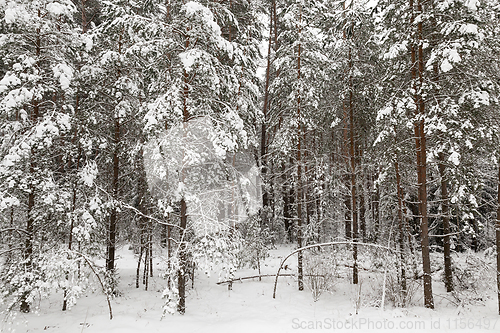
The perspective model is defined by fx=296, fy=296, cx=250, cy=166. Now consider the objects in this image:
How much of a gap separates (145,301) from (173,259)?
451 cm

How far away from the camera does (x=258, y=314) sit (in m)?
9.80

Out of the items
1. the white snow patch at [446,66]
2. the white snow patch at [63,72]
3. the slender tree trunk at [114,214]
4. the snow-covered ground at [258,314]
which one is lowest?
the snow-covered ground at [258,314]

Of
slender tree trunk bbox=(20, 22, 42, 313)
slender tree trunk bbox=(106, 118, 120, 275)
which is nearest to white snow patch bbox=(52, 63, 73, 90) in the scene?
slender tree trunk bbox=(20, 22, 42, 313)

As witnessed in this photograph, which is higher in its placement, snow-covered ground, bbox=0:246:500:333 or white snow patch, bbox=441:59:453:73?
white snow patch, bbox=441:59:453:73

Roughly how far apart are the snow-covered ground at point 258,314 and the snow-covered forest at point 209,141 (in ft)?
0.35

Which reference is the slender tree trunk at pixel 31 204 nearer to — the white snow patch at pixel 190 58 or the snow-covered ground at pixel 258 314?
the snow-covered ground at pixel 258 314

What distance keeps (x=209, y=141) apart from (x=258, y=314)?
20.1ft

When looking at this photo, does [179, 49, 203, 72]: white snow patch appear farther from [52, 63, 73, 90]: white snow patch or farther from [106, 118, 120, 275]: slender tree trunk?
[106, 118, 120, 275]: slender tree trunk

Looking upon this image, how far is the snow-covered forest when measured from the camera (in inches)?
342

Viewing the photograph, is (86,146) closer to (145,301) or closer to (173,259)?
(173,259)

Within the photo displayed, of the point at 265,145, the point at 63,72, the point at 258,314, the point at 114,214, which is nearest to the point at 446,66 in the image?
the point at 258,314

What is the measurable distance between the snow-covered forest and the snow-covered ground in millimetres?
108

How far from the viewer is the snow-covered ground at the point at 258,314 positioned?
26.6 feet

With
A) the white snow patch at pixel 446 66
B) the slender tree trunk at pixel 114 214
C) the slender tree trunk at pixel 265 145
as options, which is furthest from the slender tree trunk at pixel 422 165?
the slender tree trunk at pixel 114 214
